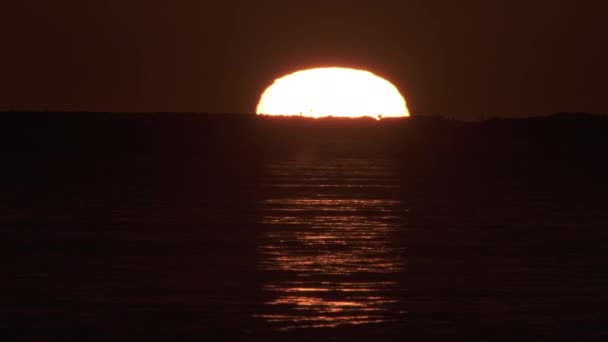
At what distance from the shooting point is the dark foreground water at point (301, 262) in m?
15.0

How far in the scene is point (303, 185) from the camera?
1384 inches

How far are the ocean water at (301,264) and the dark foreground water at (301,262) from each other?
0.03m

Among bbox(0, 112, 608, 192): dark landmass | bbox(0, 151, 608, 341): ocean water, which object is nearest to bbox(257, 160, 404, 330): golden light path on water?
bbox(0, 151, 608, 341): ocean water

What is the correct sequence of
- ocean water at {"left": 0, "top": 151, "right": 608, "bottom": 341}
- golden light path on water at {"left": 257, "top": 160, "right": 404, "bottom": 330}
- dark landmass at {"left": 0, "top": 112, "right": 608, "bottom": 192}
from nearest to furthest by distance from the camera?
ocean water at {"left": 0, "top": 151, "right": 608, "bottom": 341}
golden light path on water at {"left": 257, "top": 160, "right": 404, "bottom": 330}
dark landmass at {"left": 0, "top": 112, "right": 608, "bottom": 192}

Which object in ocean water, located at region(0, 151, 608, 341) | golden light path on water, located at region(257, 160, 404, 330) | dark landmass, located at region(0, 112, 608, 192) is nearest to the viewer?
ocean water, located at region(0, 151, 608, 341)

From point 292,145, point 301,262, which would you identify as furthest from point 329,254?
point 292,145

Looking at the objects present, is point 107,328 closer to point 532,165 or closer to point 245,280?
point 245,280

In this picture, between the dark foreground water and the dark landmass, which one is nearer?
the dark foreground water

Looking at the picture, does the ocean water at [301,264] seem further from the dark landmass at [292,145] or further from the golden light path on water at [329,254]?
the dark landmass at [292,145]

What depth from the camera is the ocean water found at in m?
15.0

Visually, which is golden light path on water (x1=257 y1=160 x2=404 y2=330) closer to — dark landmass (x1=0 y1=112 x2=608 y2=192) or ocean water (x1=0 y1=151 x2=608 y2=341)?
ocean water (x1=0 y1=151 x2=608 y2=341)

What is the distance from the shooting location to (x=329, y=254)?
20.7m

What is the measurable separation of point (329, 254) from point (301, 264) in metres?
1.13

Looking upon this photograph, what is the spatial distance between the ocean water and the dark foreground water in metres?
0.03
